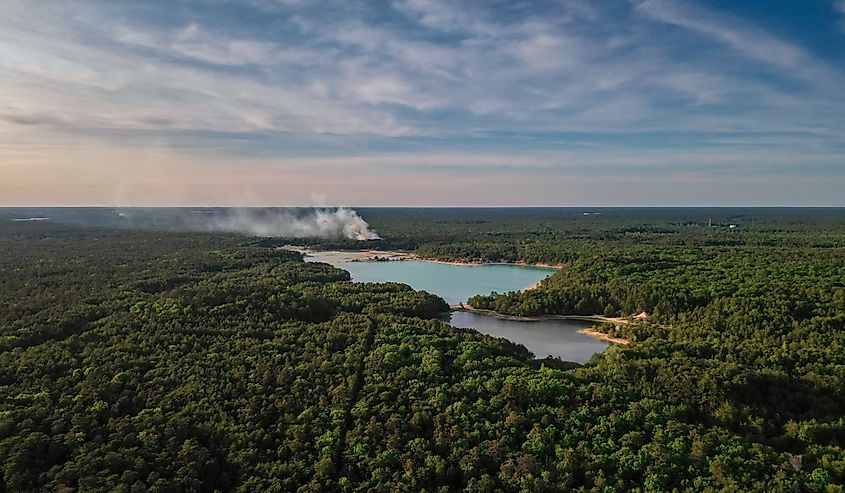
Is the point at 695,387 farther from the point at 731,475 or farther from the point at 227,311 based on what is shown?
the point at 227,311

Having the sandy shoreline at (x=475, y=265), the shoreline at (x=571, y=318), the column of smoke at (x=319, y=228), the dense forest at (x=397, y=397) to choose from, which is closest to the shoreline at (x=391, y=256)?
the sandy shoreline at (x=475, y=265)

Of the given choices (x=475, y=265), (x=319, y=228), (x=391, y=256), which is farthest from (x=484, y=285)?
(x=319, y=228)

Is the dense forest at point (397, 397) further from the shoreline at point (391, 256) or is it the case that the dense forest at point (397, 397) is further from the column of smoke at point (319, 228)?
the column of smoke at point (319, 228)

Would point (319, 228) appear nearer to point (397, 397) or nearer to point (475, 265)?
point (475, 265)

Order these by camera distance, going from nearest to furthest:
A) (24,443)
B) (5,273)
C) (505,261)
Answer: (24,443) → (5,273) → (505,261)

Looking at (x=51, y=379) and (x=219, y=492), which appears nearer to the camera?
(x=219, y=492)

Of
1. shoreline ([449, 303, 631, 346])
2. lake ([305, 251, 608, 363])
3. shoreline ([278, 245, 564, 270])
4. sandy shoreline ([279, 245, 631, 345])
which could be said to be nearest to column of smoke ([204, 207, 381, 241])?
shoreline ([278, 245, 564, 270])

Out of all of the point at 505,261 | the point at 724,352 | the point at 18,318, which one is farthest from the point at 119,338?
the point at 505,261
